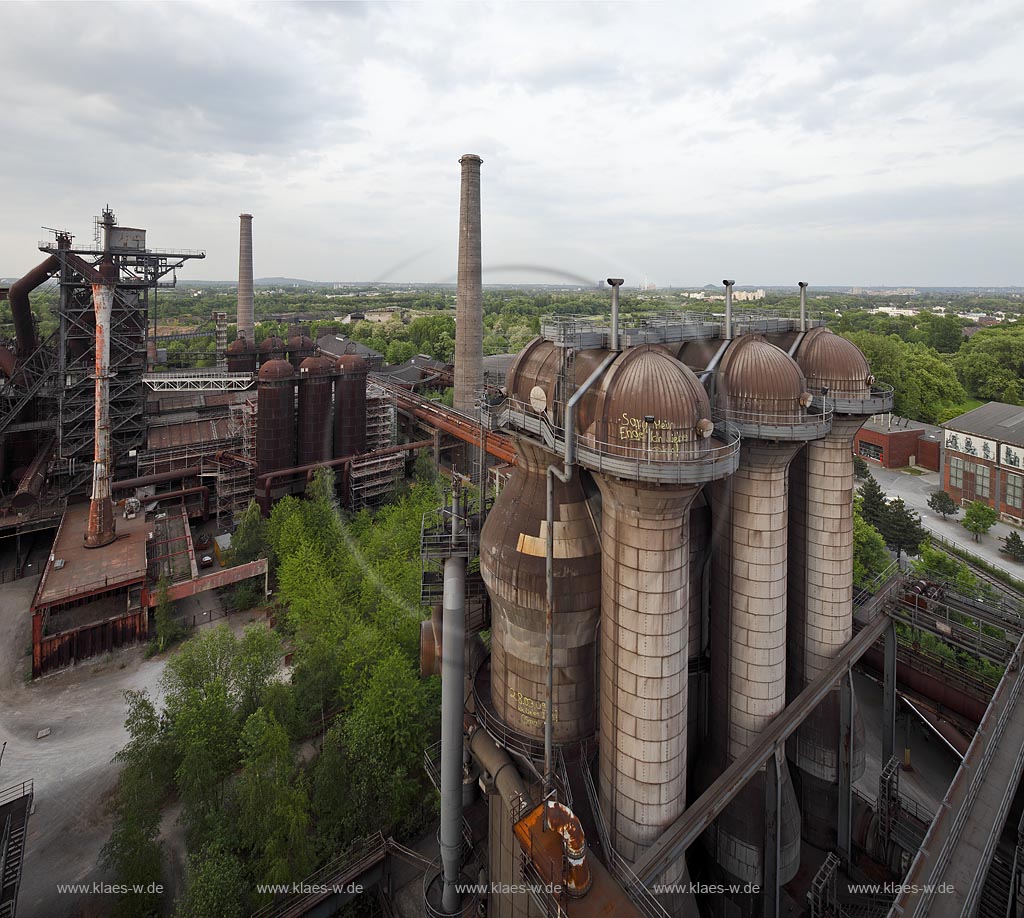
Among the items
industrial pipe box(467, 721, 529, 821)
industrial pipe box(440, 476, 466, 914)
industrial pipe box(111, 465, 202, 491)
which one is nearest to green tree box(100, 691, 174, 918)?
industrial pipe box(440, 476, 466, 914)

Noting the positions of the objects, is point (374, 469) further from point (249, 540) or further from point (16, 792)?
point (16, 792)

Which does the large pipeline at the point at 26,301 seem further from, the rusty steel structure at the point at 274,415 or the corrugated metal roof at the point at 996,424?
the corrugated metal roof at the point at 996,424

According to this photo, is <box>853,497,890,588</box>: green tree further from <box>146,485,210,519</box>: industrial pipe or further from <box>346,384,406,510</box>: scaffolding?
<box>146,485,210,519</box>: industrial pipe

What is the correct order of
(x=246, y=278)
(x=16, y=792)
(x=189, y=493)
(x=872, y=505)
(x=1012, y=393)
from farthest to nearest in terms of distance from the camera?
(x=1012, y=393) < (x=246, y=278) < (x=189, y=493) < (x=872, y=505) < (x=16, y=792)

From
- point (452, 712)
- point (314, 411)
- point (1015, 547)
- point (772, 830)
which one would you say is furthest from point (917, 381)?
point (452, 712)

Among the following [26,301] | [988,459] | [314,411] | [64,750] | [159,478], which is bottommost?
[64,750]

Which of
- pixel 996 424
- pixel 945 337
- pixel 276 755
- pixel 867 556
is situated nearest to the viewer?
pixel 276 755

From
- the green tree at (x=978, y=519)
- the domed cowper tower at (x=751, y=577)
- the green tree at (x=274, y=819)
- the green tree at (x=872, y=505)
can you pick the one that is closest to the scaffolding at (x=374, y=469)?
the green tree at (x=274, y=819)
